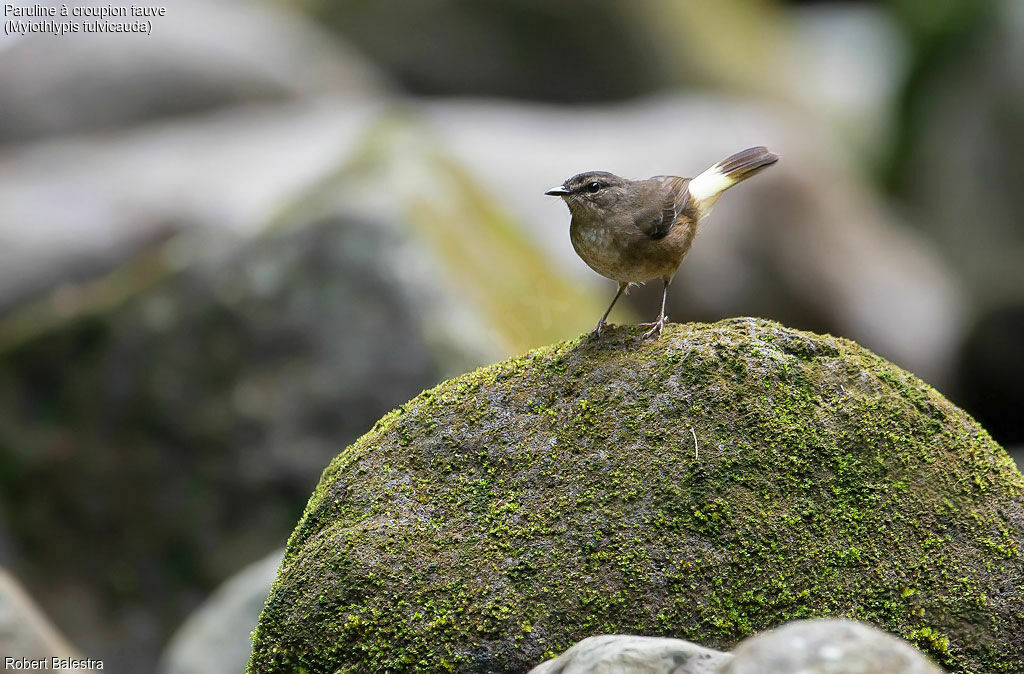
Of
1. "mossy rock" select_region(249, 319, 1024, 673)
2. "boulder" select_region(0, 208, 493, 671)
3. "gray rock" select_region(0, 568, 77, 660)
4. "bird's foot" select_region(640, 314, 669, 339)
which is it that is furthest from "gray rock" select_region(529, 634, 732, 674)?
"boulder" select_region(0, 208, 493, 671)

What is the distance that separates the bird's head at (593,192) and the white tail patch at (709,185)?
1.38ft

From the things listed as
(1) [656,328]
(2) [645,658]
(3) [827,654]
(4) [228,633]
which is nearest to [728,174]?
(1) [656,328]

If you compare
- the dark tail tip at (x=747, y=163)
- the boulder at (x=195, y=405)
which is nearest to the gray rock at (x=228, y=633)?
the boulder at (x=195, y=405)

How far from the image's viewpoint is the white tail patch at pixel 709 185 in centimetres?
495

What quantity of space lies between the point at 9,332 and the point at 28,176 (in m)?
5.59

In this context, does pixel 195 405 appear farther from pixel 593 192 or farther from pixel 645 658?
pixel 645 658

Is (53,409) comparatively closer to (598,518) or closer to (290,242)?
(290,242)

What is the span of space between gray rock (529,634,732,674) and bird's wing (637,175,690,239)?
6.51 feet

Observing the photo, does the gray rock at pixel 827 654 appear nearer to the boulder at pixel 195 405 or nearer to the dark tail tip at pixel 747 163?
the dark tail tip at pixel 747 163

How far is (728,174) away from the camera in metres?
5.01

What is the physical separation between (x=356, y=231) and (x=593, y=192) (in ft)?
10.0

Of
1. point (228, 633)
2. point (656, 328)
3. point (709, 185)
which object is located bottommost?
point (228, 633)

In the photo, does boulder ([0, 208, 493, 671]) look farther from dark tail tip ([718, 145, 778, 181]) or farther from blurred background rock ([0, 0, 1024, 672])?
dark tail tip ([718, 145, 778, 181])

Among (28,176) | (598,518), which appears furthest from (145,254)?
(598,518)
